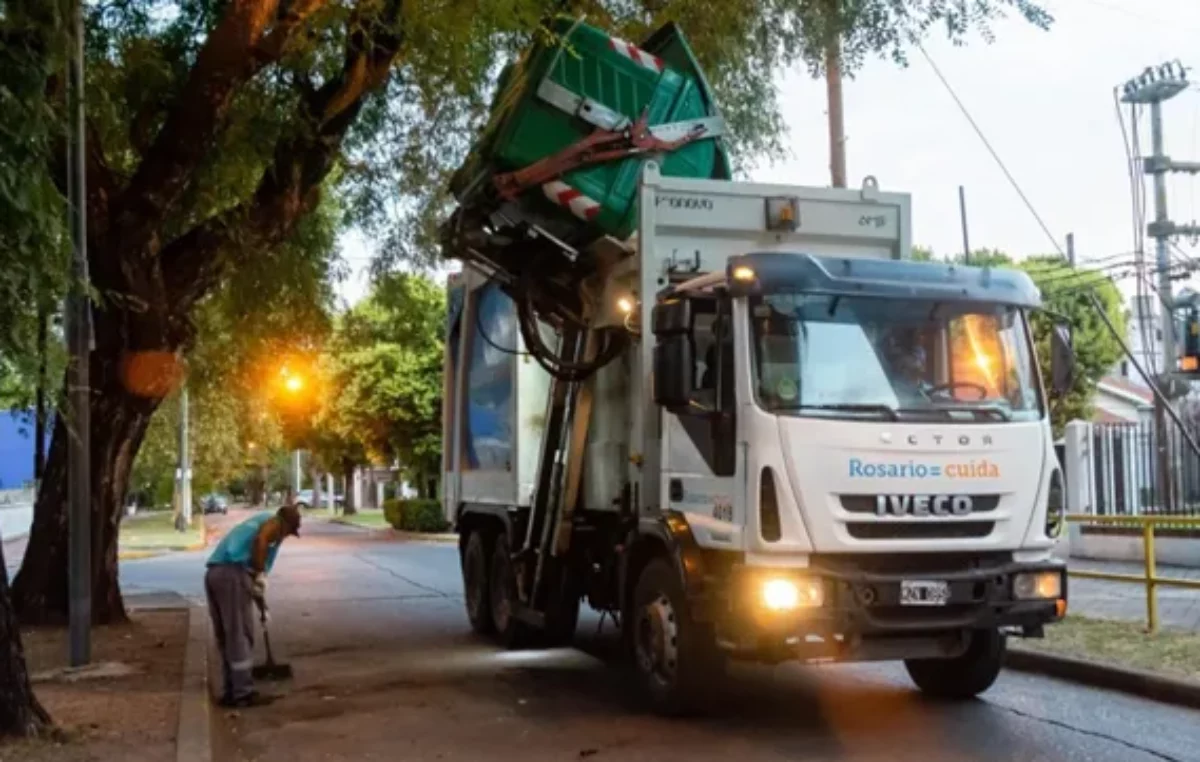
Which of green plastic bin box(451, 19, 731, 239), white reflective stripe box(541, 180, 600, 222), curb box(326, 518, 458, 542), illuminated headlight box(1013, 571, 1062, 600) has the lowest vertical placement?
curb box(326, 518, 458, 542)

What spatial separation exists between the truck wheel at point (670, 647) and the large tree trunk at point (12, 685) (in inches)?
141

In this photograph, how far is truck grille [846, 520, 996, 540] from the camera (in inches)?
285

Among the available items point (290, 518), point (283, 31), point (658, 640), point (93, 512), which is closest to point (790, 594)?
point (658, 640)

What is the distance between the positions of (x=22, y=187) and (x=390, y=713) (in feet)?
14.3

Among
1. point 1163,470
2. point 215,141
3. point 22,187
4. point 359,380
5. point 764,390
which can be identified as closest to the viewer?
point 22,187

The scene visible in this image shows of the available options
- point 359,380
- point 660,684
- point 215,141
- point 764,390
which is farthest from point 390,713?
point 359,380

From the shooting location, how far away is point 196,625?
13352mm

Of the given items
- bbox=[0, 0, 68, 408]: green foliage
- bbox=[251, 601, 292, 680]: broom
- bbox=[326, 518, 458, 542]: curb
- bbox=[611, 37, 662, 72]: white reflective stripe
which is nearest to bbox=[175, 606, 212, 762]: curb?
bbox=[251, 601, 292, 680]: broom

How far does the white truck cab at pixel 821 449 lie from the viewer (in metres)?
7.18

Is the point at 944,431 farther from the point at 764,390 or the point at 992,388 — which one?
the point at 764,390

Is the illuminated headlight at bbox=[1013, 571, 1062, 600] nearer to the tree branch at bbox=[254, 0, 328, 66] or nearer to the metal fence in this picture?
the tree branch at bbox=[254, 0, 328, 66]

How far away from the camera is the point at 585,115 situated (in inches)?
354

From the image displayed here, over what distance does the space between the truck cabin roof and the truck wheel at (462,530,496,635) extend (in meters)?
5.19

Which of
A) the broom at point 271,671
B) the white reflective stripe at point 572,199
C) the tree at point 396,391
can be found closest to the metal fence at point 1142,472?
the white reflective stripe at point 572,199
